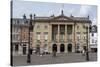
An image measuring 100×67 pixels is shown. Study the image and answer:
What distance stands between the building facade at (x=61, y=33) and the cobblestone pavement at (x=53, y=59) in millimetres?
85

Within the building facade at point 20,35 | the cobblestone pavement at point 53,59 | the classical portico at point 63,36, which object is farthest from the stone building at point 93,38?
the building facade at point 20,35

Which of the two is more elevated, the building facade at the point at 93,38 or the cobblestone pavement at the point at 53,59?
the building facade at the point at 93,38

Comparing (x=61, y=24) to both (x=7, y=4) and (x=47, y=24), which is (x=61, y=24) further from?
(x=7, y=4)

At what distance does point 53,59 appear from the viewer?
11.1ft

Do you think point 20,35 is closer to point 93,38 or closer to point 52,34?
point 52,34

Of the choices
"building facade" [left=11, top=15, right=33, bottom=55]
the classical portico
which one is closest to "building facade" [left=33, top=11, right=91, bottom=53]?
the classical portico

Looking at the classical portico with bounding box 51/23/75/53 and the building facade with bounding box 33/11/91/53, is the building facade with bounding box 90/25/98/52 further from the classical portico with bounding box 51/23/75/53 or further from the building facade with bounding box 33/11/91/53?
the classical portico with bounding box 51/23/75/53

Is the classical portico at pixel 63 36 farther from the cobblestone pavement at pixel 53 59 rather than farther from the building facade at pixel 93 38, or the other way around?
the building facade at pixel 93 38

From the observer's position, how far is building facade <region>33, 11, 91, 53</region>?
131 inches

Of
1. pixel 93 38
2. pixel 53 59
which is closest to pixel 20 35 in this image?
pixel 53 59

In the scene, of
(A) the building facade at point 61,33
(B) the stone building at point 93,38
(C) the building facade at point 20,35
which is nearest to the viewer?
(C) the building facade at point 20,35

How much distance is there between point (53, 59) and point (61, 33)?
0.45 metres

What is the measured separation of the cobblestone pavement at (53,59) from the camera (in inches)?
125

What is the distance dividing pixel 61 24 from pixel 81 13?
1.40 feet
